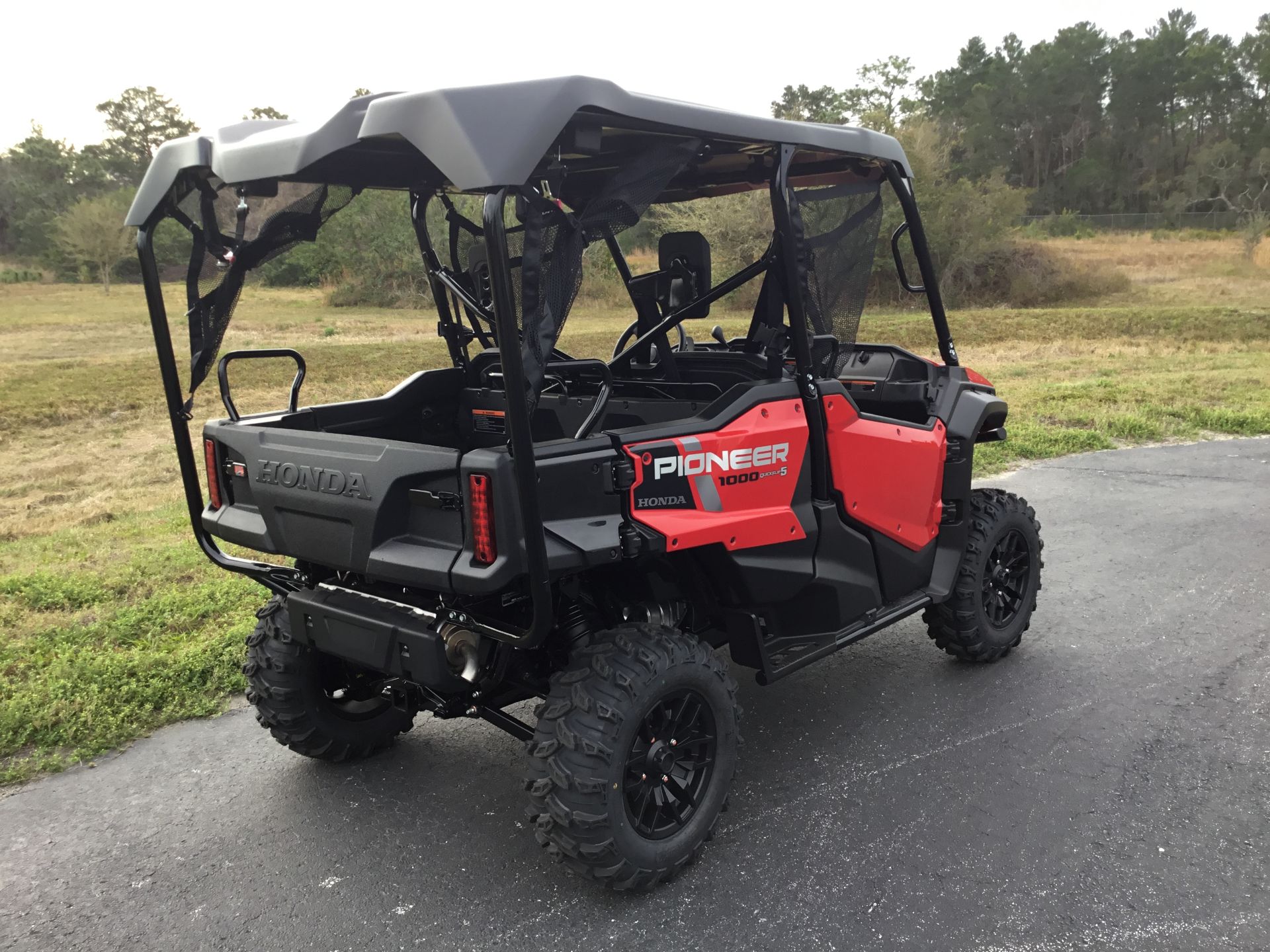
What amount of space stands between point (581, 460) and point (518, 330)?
397 mm

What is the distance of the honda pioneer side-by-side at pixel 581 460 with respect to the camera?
2.59 metres

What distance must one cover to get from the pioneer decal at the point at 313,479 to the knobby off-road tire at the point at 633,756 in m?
0.81

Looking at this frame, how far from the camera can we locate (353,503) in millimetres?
2795

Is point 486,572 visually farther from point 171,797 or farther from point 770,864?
point 171,797

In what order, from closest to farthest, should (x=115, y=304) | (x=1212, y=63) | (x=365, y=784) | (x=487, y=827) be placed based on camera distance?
(x=487, y=827) → (x=365, y=784) → (x=115, y=304) → (x=1212, y=63)

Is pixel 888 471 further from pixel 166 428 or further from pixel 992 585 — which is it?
pixel 166 428

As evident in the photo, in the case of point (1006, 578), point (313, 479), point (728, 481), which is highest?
point (313, 479)


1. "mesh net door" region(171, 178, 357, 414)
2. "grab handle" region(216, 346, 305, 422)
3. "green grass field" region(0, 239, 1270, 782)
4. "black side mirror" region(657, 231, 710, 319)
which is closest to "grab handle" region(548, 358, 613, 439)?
"green grass field" region(0, 239, 1270, 782)

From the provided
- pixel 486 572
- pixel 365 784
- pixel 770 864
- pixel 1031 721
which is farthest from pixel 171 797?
pixel 1031 721

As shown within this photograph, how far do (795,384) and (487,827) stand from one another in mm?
1772

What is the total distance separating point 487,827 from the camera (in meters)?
3.23

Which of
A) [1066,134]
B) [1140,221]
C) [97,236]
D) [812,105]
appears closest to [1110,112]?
[1066,134]

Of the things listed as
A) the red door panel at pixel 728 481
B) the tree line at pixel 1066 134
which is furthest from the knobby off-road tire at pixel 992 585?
the tree line at pixel 1066 134

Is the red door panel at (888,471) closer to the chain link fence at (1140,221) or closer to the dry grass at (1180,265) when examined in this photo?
the dry grass at (1180,265)
